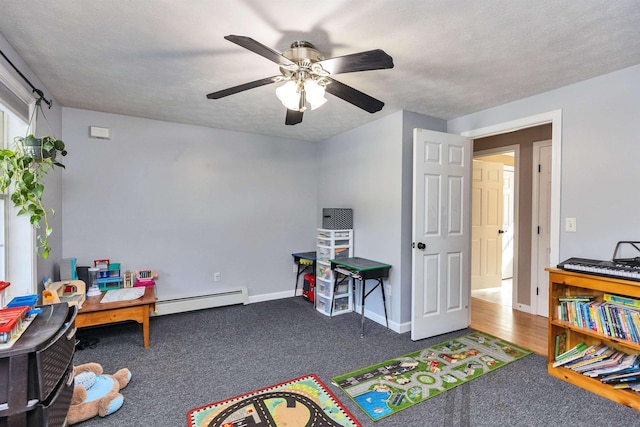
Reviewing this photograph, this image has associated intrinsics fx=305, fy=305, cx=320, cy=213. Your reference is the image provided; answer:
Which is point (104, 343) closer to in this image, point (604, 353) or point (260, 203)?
point (260, 203)

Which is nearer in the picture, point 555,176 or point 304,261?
point 555,176

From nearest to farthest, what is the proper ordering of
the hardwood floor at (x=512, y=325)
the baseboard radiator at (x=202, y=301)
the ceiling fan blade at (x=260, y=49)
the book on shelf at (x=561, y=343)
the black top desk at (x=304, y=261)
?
1. the ceiling fan blade at (x=260, y=49)
2. the book on shelf at (x=561, y=343)
3. the hardwood floor at (x=512, y=325)
4. the baseboard radiator at (x=202, y=301)
5. the black top desk at (x=304, y=261)

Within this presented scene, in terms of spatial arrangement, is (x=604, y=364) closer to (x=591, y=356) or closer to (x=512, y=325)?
(x=591, y=356)

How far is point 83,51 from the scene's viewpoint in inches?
79.6

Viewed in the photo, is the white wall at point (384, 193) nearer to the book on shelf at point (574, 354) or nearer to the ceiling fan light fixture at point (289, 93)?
the book on shelf at point (574, 354)

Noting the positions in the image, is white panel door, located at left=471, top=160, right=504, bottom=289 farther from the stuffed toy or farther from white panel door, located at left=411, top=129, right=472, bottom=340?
the stuffed toy

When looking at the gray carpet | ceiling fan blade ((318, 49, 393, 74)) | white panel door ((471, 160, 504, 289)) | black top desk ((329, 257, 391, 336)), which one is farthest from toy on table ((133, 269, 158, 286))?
white panel door ((471, 160, 504, 289))

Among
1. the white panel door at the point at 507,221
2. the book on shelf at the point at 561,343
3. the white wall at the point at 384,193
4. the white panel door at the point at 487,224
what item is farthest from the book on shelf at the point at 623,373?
the white panel door at the point at 507,221

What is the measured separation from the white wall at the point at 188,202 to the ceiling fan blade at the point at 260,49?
2557mm

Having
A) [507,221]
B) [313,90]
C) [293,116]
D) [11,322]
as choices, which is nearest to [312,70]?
[313,90]

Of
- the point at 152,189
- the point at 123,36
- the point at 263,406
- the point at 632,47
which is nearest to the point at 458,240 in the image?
the point at 632,47

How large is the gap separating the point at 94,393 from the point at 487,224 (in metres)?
5.09

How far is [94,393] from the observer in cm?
199

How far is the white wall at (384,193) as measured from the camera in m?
3.20
